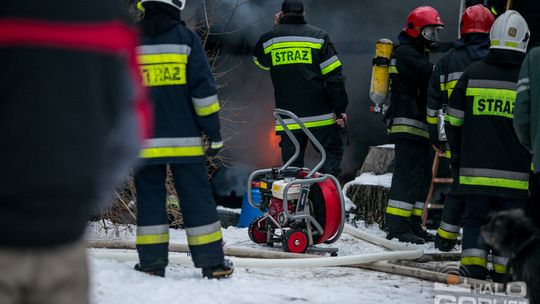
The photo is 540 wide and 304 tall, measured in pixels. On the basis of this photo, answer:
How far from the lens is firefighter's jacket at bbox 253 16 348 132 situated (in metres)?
7.00

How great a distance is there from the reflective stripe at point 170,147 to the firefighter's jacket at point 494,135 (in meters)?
1.95

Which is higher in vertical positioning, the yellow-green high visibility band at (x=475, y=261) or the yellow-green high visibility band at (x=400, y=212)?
the yellow-green high visibility band at (x=400, y=212)

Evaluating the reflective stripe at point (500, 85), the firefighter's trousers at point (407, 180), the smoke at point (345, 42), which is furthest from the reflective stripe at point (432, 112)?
the smoke at point (345, 42)

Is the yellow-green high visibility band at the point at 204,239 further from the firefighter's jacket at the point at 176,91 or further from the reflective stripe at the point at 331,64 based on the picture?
the reflective stripe at the point at 331,64

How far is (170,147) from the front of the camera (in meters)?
4.63

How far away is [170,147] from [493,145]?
7.31 feet

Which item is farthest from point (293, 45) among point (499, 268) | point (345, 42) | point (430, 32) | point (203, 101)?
point (345, 42)

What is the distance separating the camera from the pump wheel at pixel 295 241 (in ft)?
20.1

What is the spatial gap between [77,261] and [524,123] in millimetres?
3545

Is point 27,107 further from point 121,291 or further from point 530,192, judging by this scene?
point 530,192

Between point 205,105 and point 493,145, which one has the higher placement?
point 205,105

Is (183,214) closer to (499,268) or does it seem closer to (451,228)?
(499,268)

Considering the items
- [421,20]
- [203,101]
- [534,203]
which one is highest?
[421,20]

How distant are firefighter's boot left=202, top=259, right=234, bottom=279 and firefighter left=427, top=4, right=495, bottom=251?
7.37ft
